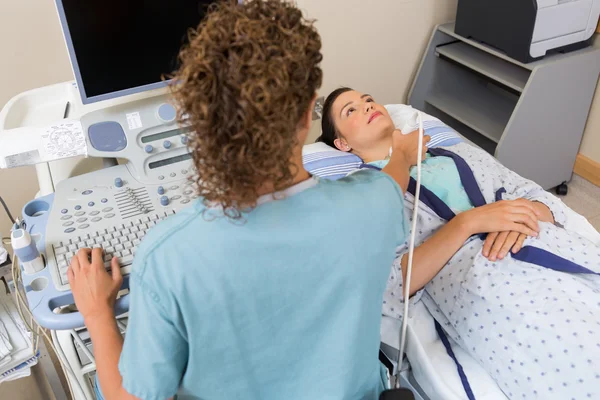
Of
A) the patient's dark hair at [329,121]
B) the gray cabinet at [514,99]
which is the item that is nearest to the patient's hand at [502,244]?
the patient's dark hair at [329,121]

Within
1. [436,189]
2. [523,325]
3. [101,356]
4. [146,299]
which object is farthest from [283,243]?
[436,189]

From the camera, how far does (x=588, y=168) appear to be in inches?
104

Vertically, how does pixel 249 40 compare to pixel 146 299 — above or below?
above

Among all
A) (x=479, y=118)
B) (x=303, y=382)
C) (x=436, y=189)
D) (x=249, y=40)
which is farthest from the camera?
(x=479, y=118)

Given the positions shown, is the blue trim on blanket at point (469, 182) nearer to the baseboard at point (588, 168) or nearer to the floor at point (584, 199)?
the floor at point (584, 199)

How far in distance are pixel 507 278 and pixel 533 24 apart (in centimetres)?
130

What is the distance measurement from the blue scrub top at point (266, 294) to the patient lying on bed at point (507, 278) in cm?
45

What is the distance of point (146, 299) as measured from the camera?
0.73 meters

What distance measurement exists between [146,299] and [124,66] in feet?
2.26

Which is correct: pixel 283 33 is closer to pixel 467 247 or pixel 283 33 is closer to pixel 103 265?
pixel 103 265

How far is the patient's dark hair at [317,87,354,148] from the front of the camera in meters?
1.77

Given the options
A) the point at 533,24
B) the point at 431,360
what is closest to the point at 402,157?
the point at 431,360

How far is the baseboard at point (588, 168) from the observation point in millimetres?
2600

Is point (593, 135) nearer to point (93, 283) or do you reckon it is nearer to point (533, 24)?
point (533, 24)
